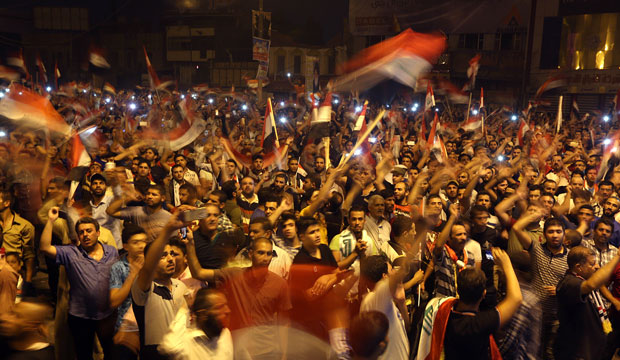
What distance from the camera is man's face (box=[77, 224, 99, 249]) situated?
15.4 feet

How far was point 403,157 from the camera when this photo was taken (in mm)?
10992

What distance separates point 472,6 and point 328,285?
38.7 metres

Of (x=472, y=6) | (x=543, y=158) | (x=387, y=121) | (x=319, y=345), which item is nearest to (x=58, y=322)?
(x=319, y=345)

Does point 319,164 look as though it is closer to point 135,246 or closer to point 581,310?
point 135,246

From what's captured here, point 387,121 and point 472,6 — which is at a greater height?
point 472,6

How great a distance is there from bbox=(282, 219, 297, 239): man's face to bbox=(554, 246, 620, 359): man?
2302 mm

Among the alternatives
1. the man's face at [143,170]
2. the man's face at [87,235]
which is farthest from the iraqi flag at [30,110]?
the man's face at [87,235]

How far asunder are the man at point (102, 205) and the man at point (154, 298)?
247 cm

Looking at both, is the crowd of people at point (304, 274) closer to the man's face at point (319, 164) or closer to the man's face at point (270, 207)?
the man's face at point (270, 207)

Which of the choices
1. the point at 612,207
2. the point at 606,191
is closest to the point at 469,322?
the point at 612,207

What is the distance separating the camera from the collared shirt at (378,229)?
5832mm

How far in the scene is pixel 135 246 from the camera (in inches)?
184

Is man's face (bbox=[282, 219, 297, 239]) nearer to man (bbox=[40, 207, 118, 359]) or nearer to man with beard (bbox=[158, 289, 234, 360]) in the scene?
man (bbox=[40, 207, 118, 359])

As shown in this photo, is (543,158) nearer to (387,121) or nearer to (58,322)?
(387,121)
